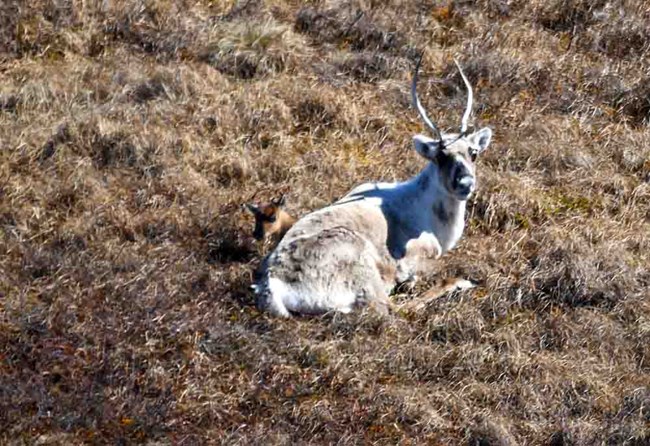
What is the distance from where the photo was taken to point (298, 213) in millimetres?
11844

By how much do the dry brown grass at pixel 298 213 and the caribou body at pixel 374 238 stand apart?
19 cm

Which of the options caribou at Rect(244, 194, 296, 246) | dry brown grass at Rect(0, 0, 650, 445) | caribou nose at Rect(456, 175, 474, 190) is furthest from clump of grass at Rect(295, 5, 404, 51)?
caribou nose at Rect(456, 175, 474, 190)

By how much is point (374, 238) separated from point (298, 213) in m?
1.28

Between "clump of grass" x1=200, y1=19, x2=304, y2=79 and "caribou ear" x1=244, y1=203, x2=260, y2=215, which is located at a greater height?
"clump of grass" x1=200, y1=19, x2=304, y2=79

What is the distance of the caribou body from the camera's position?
10.1 m

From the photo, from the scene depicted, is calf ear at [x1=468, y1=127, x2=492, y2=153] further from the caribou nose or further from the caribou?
the caribou

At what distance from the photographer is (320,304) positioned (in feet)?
33.0

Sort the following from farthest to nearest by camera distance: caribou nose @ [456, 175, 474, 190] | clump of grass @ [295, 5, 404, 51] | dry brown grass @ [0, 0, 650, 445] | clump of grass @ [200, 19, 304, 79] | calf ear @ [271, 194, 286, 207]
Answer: clump of grass @ [295, 5, 404, 51]
clump of grass @ [200, 19, 304, 79]
calf ear @ [271, 194, 286, 207]
caribou nose @ [456, 175, 474, 190]
dry brown grass @ [0, 0, 650, 445]

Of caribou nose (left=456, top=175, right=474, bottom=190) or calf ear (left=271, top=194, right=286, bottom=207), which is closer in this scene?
caribou nose (left=456, top=175, right=474, bottom=190)

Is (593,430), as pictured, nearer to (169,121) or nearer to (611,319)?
(611,319)

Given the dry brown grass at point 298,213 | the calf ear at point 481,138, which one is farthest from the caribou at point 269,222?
the calf ear at point 481,138

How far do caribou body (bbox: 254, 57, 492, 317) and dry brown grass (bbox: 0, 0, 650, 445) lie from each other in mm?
193

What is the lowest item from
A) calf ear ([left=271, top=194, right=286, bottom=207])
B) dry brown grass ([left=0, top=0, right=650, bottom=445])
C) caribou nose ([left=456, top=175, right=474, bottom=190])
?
calf ear ([left=271, top=194, right=286, bottom=207])

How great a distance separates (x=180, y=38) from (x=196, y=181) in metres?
2.74
